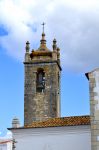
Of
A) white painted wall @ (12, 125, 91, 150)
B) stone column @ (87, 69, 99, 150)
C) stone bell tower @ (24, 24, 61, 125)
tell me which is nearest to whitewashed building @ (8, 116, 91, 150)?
white painted wall @ (12, 125, 91, 150)

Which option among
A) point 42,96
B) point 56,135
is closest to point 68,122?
point 56,135

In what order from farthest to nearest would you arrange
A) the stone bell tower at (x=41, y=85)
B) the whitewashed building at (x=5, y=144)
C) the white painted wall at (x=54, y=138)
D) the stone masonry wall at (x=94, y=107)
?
the stone bell tower at (x=41, y=85) → the whitewashed building at (x=5, y=144) → the white painted wall at (x=54, y=138) → the stone masonry wall at (x=94, y=107)

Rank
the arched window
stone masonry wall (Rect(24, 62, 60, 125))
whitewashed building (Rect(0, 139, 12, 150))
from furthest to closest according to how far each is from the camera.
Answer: the arched window, stone masonry wall (Rect(24, 62, 60, 125)), whitewashed building (Rect(0, 139, 12, 150))

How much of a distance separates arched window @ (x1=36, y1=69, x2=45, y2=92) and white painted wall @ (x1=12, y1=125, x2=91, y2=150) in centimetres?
1978

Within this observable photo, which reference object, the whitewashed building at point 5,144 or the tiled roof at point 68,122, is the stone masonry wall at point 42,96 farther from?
the whitewashed building at point 5,144

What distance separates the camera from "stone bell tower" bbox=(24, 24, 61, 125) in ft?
150

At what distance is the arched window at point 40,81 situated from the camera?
154 feet

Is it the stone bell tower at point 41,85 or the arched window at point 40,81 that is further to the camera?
the arched window at point 40,81

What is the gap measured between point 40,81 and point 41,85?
558 millimetres

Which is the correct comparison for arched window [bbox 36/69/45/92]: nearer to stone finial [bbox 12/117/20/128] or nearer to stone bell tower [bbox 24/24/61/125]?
stone bell tower [bbox 24/24/61/125]

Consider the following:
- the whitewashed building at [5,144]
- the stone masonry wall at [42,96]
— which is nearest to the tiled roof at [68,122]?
the whitewashed building at [5,144]

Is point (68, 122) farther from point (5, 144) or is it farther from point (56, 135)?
point (5, 144)

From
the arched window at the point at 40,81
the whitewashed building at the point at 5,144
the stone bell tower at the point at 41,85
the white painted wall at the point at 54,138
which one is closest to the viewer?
the white painted wall at the point at 54,138

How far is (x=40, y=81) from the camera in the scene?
4741cm
